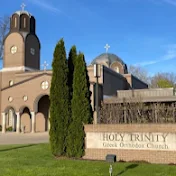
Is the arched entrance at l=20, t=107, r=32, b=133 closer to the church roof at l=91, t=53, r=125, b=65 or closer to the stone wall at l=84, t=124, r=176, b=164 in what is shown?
the church roof at l=91, t=53, r=125, b=65

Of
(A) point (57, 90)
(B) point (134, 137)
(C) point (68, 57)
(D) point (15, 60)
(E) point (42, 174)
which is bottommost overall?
(E) point (42, 174)

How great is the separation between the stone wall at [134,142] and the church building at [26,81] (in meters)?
23.0

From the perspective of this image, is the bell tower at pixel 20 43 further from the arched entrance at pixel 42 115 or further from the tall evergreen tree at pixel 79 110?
the tall evergreen tree at pixel 79 110

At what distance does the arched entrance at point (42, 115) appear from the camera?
37.6 m

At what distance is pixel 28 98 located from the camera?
117 feet

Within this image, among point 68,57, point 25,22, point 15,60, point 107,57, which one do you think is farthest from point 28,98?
point 68,57

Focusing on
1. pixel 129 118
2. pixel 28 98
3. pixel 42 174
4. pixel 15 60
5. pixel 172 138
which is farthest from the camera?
pixel 15 60

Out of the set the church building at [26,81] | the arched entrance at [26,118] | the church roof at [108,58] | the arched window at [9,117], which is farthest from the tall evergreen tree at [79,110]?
the church roof at [108,58]

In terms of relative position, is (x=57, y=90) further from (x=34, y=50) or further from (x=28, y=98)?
(x=34, y=50)

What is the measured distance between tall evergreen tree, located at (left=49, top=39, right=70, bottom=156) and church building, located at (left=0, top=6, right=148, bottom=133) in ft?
72.0

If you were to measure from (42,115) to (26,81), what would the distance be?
5.08 metres

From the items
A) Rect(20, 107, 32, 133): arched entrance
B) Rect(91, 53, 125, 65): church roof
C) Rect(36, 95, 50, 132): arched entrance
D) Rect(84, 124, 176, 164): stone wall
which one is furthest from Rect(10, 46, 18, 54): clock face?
Rect(84, 124, 176, 164): stone wall

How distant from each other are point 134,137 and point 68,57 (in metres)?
4.88

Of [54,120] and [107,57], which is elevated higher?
[107,57]
